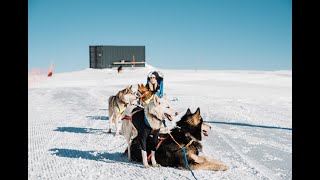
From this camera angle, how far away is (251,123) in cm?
1007

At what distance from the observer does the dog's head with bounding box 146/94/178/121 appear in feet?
15.2

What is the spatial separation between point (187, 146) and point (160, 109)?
67 cm

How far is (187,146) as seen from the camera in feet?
16.0

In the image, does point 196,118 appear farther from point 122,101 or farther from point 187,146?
point 122,101

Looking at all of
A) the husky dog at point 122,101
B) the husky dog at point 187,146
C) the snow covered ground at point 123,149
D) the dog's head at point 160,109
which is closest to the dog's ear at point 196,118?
the husky dog at point 187,146

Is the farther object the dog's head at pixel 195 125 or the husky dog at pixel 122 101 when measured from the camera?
the husky dog at pixel 122 101

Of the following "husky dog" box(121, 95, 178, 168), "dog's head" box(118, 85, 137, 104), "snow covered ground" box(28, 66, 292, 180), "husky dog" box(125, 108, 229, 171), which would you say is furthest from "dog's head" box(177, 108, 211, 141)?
"dog's head" box(118, 85, 137, 104)

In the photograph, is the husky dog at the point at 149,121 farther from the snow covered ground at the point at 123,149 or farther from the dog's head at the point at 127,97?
the dog's head at the point at 127,97

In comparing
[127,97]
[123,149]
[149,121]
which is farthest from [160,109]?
[127,97]

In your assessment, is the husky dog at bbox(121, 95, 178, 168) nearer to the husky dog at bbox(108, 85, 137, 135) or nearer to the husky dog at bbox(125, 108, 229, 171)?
the husky dog at bbox(125, 108, 229, 171)

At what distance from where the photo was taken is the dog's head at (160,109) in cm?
463
